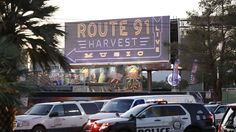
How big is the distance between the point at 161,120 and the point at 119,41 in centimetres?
4299

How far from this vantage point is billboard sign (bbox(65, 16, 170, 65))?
58969mm

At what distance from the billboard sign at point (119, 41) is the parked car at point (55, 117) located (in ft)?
109

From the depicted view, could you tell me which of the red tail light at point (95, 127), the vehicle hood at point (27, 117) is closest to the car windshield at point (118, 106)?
the vehicle hood at point (27, 117)

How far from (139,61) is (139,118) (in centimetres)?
4198

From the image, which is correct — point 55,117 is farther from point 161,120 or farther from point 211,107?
point 211,107

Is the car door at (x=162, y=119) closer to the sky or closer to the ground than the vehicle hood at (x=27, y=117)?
closer to the sky

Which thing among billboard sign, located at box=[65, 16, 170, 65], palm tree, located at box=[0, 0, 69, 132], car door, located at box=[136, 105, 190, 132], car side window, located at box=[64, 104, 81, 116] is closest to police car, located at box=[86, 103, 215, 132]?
car door, located at box=[136, 105, 190, 132]

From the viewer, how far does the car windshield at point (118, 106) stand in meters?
22.3

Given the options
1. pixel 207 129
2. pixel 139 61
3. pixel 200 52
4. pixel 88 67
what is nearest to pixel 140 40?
pixel 139 61

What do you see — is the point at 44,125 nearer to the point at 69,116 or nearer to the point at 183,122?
the point at 69,116

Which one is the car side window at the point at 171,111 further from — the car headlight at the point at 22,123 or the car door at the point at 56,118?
the car headlight at the point at 22,123

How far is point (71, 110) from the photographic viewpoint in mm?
24172

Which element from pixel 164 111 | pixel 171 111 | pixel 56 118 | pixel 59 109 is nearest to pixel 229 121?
pixel 164 111

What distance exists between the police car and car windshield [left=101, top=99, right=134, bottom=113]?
2.96 metres
